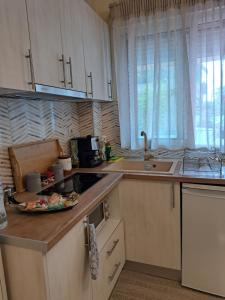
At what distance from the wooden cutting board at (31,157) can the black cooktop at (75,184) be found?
0.19 metres

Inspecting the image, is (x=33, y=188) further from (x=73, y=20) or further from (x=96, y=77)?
(x=73, y=20)

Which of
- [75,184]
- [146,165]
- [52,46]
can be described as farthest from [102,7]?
[75,184]

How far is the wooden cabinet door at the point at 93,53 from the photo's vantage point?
5.70 feet

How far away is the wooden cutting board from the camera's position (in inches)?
55.8

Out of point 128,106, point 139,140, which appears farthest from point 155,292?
point 128,106

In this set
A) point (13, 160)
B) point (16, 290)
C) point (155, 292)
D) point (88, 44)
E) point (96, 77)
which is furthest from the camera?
point (96, 77)

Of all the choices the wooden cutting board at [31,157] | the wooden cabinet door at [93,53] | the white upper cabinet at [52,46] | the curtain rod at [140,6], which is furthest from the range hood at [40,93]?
the curtain rod at [140,6]

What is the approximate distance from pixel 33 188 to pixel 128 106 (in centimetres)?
120

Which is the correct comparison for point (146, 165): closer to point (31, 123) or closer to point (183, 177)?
point (183, 177)

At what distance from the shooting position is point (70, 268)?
1.07 meters

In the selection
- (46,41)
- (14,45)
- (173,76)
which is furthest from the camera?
(173,76)

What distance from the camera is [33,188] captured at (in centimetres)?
143

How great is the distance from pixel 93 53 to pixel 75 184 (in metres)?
1.10

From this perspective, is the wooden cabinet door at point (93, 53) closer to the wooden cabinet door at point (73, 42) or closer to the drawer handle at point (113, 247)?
the wooden cabinet door at point (73, 42)
